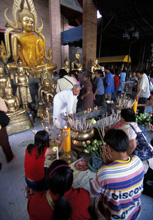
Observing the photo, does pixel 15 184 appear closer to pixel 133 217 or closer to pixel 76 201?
pixel 76 201

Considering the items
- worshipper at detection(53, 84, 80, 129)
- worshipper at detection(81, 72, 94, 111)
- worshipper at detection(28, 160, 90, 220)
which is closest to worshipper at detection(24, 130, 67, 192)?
worshipper at detection(28, 160, 90, 220)

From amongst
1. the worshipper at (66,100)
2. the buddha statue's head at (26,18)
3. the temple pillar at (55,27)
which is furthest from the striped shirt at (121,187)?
the temple pillar at (55,27)

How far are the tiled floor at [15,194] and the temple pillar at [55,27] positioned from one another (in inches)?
265

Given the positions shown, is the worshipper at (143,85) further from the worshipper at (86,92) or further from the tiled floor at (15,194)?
the tiled floor at (15,194)

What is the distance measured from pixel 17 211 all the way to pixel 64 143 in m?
0.82

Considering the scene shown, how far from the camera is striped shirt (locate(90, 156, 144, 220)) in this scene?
0.83 m

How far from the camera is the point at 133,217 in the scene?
93 cm

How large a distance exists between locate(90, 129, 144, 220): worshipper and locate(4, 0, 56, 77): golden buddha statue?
4.88 meters

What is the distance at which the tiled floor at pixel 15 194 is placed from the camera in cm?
129

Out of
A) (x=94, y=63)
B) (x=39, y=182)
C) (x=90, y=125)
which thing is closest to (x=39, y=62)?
(x=94, y=63)

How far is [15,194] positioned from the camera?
1549 mm

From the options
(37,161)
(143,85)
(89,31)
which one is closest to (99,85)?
(143,85)

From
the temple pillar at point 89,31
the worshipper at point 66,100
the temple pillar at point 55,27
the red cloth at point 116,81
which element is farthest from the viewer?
the temple pillar at point 55,27

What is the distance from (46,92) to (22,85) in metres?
0.66
